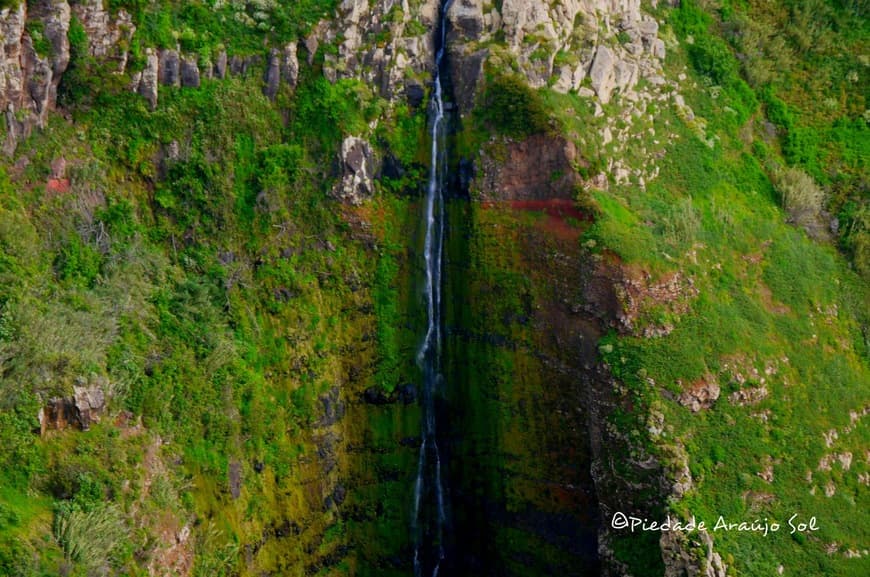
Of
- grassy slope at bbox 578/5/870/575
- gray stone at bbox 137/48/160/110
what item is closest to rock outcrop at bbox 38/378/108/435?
gray stone at bbox 137/48/160/110

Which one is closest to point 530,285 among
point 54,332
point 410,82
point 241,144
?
point 410,82

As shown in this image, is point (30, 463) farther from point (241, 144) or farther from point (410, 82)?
point (410, 82)

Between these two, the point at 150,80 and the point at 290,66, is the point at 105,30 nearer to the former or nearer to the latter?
the point at 150,80

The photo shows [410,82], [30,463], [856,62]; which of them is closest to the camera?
[30,463]

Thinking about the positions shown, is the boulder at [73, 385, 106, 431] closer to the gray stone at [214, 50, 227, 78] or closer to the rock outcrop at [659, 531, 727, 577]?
the gray stone at [214, 50, 227, 78]

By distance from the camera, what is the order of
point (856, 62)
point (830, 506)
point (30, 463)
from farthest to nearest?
1. point (856, 62)
2. point (830, 506)
3. point (30, 463)

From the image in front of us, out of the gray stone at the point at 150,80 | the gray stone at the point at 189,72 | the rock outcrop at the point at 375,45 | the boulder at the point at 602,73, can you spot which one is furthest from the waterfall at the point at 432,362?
the gray stone at the point at 150,80

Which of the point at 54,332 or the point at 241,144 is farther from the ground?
the point at 241,144

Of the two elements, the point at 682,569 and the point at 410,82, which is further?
the point at 410,82

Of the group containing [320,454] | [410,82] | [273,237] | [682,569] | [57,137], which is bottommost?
[320,454]
